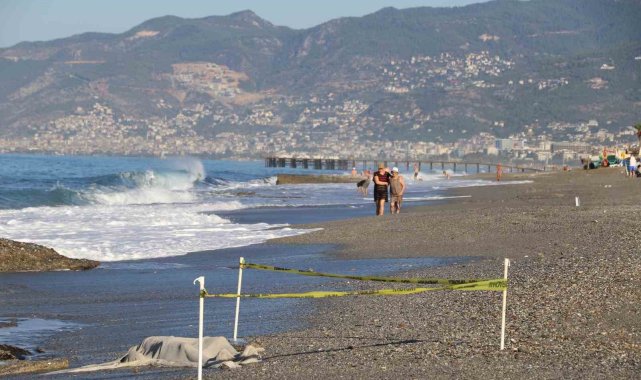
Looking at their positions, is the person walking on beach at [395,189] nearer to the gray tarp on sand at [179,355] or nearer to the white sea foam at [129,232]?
the white sea foam at [129,232]

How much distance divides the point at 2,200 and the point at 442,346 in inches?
1360

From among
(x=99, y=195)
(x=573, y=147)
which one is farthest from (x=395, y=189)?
(x=573, y=147)

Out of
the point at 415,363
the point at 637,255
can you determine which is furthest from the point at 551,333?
the point at 637,255

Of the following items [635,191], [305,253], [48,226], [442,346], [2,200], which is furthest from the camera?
[2,200]

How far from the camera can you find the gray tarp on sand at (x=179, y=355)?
979 centimetres

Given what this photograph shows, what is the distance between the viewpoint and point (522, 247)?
18219 mm

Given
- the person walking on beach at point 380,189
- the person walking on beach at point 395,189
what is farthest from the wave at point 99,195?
the person walking on beach at point 380,189

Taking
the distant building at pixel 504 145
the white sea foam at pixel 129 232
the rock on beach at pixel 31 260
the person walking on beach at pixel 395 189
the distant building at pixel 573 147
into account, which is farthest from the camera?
the distant building at pixel 504 145

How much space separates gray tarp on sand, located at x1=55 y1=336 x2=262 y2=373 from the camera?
32.1ft

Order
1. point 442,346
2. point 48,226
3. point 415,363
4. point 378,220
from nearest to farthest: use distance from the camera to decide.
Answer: point 415,363
point 442,346
point 378,220
point 48,226

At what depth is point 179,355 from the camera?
32.7 feet

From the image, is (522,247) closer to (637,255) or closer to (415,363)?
(637,255)

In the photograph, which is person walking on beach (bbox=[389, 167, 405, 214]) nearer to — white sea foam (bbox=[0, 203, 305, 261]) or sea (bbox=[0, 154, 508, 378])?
sea (bbox=[0, 154, 508, 378])

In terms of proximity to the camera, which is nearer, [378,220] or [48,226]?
[378,220]
